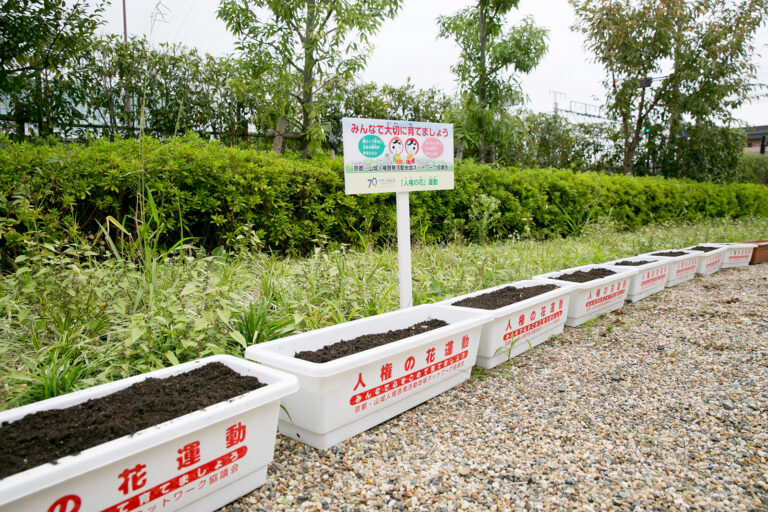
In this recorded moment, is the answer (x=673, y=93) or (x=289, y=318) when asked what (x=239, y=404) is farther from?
(x=673, y=93)

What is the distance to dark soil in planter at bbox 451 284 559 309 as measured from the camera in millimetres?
2822

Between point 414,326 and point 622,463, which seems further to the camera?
point 414,326

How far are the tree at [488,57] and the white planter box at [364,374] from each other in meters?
5.54

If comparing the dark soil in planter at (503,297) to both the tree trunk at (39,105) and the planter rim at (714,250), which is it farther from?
the tree trunk at (39,105)

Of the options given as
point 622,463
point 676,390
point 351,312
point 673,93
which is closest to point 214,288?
point 351,312

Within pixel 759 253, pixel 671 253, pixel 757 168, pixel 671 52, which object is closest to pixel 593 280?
pixel 671 253

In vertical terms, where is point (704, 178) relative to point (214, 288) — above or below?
above

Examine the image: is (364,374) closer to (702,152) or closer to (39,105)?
(39,105)

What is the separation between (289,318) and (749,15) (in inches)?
525

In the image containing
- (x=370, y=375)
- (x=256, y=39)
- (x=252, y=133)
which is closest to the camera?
(x=370, y=375)

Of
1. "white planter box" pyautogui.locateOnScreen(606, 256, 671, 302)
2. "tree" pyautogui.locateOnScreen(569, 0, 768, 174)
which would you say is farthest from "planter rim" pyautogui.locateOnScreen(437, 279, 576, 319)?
"tree" pyautogui.locateOnScreen(569, 0, 768, 174)

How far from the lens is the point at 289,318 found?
2412mm

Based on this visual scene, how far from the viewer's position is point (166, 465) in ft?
4.13

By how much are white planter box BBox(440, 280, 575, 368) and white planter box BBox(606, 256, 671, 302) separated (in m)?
1.19
